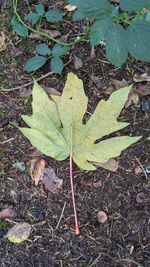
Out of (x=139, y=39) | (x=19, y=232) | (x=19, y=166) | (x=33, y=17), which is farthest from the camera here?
(x=33, y=17)

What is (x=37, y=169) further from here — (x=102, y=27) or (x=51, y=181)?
(x=102, y=27)

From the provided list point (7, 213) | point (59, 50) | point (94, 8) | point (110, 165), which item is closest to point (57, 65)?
point (59, 50)

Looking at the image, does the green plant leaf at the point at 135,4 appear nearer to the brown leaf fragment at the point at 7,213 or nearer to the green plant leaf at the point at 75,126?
the green plant leaf at the point at 75,126

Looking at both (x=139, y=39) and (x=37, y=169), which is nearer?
(x=139, y=39)

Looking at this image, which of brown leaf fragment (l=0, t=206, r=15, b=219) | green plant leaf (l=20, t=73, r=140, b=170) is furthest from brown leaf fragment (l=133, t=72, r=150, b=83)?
brown leaf fragment (l=0, t=206, r=15, b=219)

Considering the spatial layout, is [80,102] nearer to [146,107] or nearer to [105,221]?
[146,107]

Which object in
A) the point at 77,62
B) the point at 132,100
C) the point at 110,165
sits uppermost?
Answer: the point at 77,62
